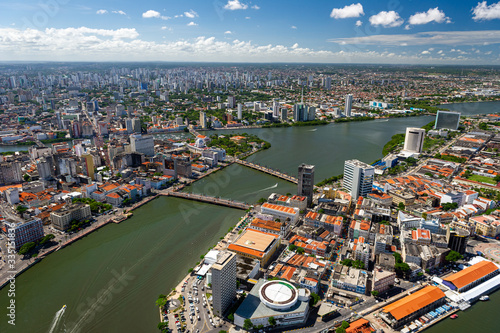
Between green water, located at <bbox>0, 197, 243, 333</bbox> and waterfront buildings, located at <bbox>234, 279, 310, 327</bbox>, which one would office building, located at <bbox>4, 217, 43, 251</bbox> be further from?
waterfront buildings, located at <bbox>234, 279, 310, 327</bbox>

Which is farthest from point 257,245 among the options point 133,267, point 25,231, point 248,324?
point 25,231

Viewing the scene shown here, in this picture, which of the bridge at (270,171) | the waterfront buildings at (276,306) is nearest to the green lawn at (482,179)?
the bridge at (270,171)

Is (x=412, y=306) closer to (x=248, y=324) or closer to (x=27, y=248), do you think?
(x=248, y=324)

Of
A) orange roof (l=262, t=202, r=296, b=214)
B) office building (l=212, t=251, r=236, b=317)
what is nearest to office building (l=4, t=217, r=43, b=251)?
office building (l=212, t=251, r=236, b=317)

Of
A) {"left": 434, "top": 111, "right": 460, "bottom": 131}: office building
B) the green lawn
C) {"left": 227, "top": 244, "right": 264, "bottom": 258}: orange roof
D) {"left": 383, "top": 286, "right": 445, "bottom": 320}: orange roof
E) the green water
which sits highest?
{"left": 434, "top": 111, "right": 460, "bottom": 131}: office building

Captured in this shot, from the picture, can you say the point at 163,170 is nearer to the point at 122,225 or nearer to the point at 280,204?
the point at 122,225
